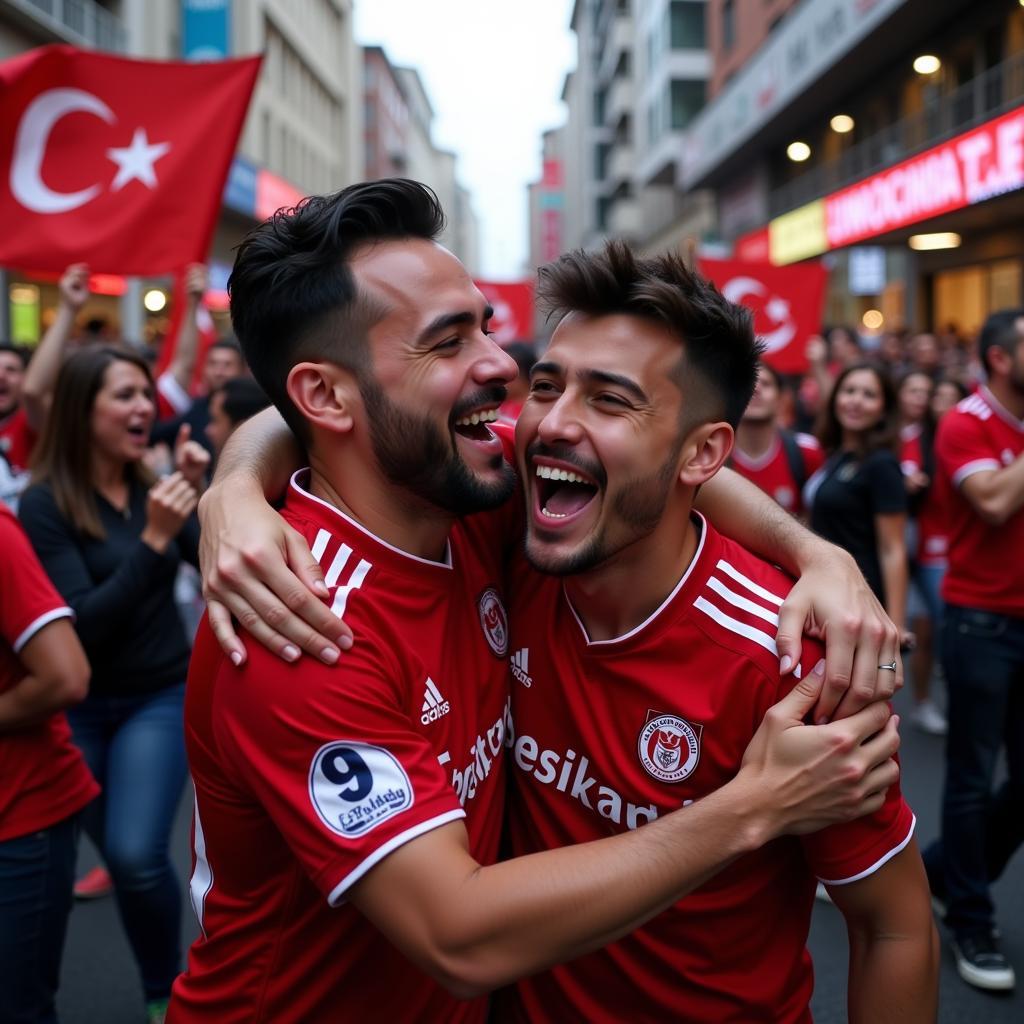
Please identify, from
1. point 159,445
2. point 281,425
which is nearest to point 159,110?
point 159,445

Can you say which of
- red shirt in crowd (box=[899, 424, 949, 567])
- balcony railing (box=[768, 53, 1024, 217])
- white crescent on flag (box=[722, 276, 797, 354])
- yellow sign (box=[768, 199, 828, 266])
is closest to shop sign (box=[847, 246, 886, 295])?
balcony railing (box=[768, 53, 1024, 217])

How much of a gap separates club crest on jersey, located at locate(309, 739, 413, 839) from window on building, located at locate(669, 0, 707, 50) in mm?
45399

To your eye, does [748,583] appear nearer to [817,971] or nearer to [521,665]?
[521,665]

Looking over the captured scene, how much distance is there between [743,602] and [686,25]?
149 ft

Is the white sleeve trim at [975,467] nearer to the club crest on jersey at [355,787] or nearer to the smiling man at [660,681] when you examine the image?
the smiling man at [660,681]

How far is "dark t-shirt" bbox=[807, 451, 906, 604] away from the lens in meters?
5.50

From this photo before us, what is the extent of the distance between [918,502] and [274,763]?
20.5 ft

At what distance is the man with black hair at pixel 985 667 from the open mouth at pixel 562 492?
2.54m

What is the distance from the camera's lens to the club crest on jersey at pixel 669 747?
2.04m

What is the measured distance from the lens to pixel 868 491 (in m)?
5.56

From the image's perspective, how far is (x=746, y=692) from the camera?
2.00 metres

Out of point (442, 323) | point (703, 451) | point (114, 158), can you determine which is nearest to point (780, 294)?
point (114, 158)

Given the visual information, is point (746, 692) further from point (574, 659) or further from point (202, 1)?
point (202, 1)

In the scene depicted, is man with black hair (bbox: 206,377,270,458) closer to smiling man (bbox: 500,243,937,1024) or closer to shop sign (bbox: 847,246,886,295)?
smiling man (bbox: 500,243,937,1024)
